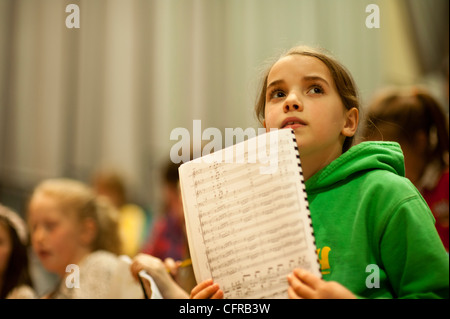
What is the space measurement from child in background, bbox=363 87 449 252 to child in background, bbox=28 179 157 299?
82 cm

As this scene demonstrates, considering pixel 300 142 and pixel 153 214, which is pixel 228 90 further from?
pixel 153 214

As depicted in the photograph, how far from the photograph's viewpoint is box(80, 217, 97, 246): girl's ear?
1.63m

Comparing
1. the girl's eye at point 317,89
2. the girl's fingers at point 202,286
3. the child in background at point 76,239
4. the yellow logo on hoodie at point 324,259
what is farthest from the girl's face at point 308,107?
the child in background at point 76,239

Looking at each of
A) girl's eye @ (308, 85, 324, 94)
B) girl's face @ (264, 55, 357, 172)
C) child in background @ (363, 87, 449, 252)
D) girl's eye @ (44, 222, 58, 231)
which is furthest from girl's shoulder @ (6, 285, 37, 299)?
child in background @ (363, 87, 449, 252)

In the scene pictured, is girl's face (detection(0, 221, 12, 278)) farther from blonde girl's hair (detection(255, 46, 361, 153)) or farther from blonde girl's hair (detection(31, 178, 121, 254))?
blonde girl's hair (detection(255, 46, 361, 153))

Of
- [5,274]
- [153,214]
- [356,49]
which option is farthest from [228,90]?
[153,214]

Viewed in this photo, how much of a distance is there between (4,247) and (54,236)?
0.14m

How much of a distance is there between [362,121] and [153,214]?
197 cm

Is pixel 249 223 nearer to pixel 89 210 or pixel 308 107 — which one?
pixel 308 107

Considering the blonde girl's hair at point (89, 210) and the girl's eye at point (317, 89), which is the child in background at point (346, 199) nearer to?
the girl's eye at point (317, 89)

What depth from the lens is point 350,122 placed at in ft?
3.34

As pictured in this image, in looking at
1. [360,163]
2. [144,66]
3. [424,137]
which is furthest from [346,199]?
[144,66]

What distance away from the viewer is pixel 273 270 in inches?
33.6

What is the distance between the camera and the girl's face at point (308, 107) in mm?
953
